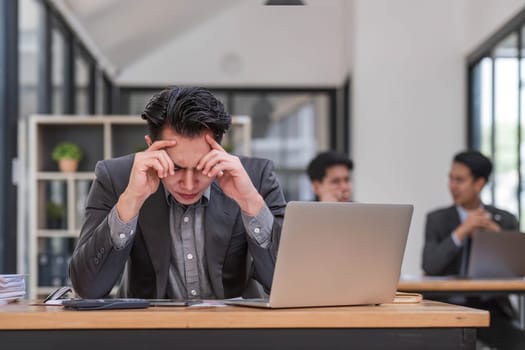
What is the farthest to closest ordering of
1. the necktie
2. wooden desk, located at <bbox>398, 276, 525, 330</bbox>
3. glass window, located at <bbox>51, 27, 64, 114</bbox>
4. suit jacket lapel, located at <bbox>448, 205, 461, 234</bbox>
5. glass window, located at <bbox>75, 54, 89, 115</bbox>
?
glass window, located at <bbox>75, 54, 89, 115</bbox> → glass window, located at <bbox>51, 27, 64, 114</bbox> → suit jacket lapel, located at <bbox>448, 205, 461, 234</bbox> → the necktie → wooden desk, located at <bbox>398, 276, 525, 330</bbox>

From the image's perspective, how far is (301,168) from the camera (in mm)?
10930

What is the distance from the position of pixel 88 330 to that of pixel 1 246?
Result: 3.54m

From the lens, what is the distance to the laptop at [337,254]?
6.70 ft

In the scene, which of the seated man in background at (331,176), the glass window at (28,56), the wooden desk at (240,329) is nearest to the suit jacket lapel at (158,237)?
the wooden desk at (240,329)

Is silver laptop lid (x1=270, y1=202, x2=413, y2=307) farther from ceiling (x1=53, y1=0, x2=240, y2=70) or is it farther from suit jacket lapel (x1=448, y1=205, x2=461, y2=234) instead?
ceiling (x1=53, y1=0, x2=240, y2=70)

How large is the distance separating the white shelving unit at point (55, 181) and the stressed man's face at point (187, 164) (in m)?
3.65

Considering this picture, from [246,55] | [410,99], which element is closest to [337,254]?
[410,99]

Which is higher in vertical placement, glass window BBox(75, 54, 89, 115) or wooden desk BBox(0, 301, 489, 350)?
glass window BBox(75, 54, 89, 115)

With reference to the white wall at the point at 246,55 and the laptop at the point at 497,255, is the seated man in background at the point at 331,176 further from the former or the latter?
the white wall at the point at 246,55

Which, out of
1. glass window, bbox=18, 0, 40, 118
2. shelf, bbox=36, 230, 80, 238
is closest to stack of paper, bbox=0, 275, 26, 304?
glass window, bbox=18, 0, 40, 118

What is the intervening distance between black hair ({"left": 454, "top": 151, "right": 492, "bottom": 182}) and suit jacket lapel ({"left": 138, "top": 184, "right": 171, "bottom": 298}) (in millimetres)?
2672

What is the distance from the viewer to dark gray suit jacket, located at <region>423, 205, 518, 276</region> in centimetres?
468

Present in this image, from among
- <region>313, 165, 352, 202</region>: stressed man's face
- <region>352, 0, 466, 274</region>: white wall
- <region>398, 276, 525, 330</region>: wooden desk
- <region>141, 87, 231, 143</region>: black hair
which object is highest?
<region>352, 0, 466, 274</region>: white wall

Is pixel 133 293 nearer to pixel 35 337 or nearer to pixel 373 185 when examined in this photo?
pixel 35 337
